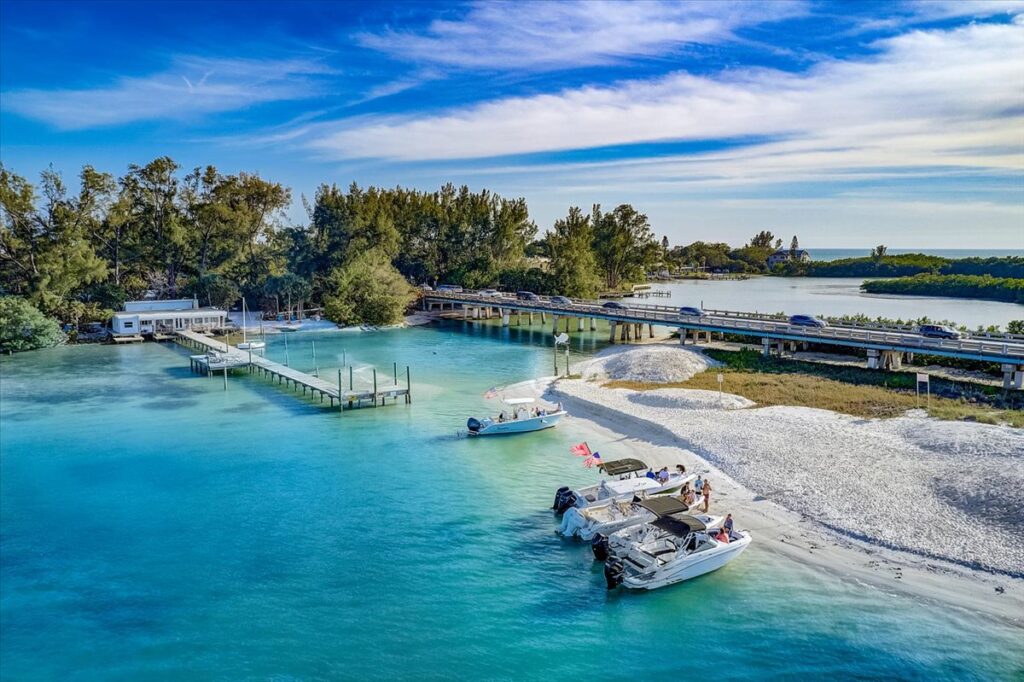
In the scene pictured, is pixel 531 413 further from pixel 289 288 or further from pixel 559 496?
pixel 289 288

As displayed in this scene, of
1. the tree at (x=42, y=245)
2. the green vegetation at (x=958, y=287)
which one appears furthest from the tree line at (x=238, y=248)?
the green vegetation at (x=958, y=287)

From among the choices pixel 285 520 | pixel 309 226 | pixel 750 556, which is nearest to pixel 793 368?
pixel 750 556

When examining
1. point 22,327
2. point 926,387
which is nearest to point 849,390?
point 926,387

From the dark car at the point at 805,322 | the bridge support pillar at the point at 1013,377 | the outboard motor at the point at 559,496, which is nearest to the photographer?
the outboard motor at the point at 559,496

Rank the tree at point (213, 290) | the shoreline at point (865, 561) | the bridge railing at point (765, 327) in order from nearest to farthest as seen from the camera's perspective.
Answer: the shoreline at point (865, 561) → the bridge railing at point (765, 327) → the tree at point (213, 290)

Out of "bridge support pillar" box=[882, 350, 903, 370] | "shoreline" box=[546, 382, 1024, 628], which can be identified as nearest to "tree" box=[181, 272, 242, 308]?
"shoreline" box=[546, 382, 1024, 628]

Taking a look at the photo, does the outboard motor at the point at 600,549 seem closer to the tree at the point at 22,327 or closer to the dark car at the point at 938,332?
the dark car at the point at 938,332

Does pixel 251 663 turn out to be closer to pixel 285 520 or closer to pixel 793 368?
pixel 285 520
